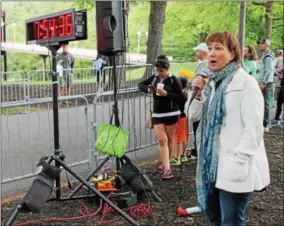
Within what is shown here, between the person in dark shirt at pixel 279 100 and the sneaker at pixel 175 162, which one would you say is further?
the person in dark shirt at pixel 279 100

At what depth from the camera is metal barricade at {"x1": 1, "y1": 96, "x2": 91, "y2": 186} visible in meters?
6.95

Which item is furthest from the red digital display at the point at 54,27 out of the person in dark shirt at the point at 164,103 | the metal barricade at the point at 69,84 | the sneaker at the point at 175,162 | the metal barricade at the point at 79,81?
the metal barricade at the point at 69,84

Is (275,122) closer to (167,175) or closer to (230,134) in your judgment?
Answer: (167,175)

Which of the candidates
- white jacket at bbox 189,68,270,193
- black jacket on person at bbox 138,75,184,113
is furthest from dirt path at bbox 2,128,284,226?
white jacket at bbox 189,68,270,193

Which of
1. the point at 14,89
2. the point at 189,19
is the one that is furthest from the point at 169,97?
the point at 189,19

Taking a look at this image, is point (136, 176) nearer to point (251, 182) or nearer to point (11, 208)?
point (11, 208)

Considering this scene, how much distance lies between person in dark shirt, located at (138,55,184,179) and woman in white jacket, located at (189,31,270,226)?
2.58 m

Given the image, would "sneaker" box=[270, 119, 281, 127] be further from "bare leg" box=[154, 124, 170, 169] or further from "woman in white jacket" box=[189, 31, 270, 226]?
"woman in white jacket" box=[189, 31, 270, 226]

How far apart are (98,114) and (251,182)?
14.7 feet

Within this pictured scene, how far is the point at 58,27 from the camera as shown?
185 inches

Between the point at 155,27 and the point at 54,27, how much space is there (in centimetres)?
1113

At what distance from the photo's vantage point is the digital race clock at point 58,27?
179 inches

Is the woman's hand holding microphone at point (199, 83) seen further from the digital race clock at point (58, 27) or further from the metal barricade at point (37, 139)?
the metal barricade at point (37, 139)

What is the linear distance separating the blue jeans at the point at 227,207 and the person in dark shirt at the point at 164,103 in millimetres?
2578
